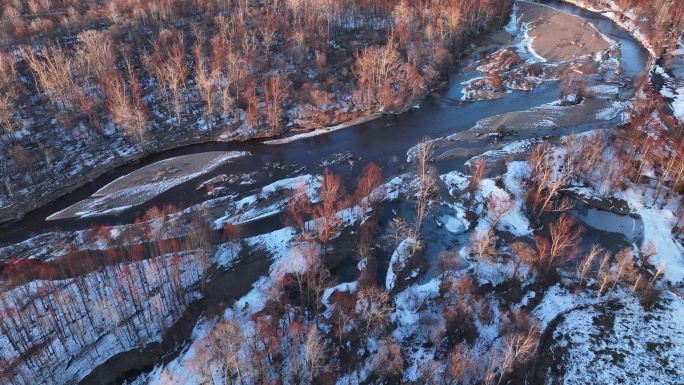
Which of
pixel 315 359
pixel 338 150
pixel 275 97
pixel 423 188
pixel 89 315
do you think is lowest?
pixel 89 315

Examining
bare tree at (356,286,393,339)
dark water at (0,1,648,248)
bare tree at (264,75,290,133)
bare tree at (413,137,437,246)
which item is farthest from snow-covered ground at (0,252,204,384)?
bare tree at (264,75,290,133)

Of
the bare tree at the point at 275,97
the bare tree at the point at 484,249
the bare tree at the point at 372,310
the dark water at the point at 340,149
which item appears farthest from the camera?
the bare tree at the point at 275,97

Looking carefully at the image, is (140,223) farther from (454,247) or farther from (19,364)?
(454,247)

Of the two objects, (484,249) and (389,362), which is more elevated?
(484,249)

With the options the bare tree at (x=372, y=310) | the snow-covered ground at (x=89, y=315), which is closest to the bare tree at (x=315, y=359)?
the bare tree at (x=372, y=310)

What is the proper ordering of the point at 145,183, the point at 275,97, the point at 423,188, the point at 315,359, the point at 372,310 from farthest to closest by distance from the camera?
the point at 275,97 → the point at 145,183 → the point at 423,188 → the point at 372,310 → the point at 315,359

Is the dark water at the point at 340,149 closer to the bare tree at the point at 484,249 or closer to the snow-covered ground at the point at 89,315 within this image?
the snow-covered ground at the point at 89,315

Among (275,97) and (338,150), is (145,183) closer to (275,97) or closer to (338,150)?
(275,97)

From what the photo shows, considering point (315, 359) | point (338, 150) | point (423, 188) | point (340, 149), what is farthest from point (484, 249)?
point (340, 149)

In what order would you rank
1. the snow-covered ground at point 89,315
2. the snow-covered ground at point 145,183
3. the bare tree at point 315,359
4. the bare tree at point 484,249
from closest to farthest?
the bare tree at point 315,359
the snow-covered ground at point 89,315
the bare tree at point 484,249
the snow-covered ground at point 145,183
